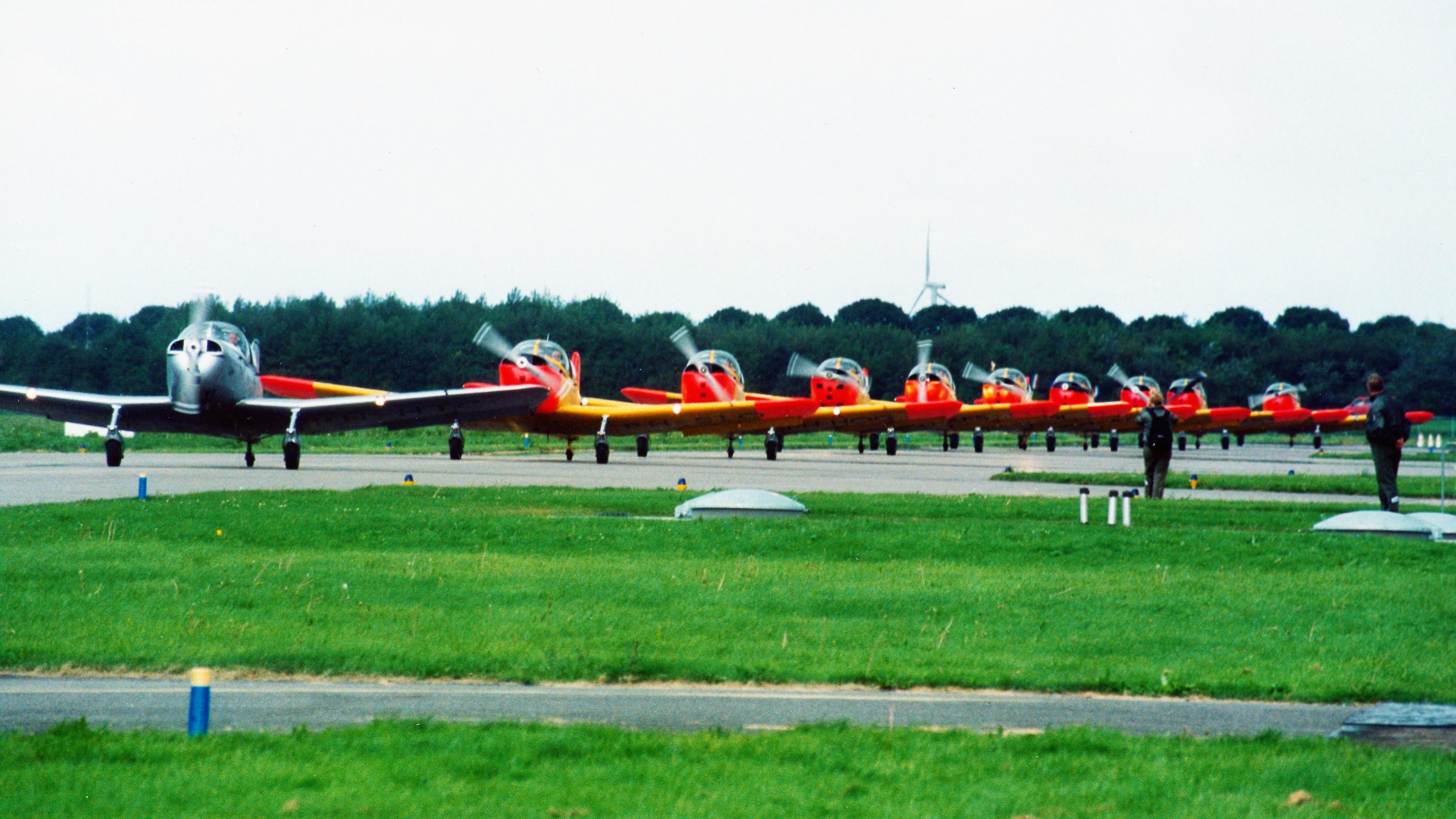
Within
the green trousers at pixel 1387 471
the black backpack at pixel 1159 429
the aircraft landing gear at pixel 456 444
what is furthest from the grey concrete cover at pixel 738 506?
the aircraft landing gear at pixel 456 444

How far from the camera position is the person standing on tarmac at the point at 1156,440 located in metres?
22.9

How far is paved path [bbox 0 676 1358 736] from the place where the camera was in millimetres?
7660

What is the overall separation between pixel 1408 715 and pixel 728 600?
18.2 ft

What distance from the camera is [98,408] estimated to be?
1262 inches

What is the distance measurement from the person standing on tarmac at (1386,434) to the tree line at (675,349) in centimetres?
5449

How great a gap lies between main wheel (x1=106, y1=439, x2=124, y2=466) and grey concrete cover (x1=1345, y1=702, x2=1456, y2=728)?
92.1 feet

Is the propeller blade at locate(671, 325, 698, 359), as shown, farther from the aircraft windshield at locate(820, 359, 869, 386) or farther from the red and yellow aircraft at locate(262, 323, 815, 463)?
the red and yellow aircraft at locate(262, 323, 815, 463)

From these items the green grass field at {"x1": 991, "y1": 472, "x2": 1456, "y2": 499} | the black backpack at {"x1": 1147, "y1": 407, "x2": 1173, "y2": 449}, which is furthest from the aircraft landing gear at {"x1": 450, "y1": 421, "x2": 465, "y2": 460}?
the black backpack at {"x1": 1147, "y1": 407, "x2": 1173, "y2": 449}

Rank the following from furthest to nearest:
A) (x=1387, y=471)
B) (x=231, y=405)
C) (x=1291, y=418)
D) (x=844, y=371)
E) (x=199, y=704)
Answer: (x=1291, y=418)
(x=844, y=371)
(x=231, y=405)
(x=1387, y=471)
(x=199, y=704)

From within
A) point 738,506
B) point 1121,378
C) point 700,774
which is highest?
point 1121,378

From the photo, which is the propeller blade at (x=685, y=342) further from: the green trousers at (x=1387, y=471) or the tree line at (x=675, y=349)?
the green trousers at (x=1387, y=471)

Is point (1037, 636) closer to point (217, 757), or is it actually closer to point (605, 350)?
point (217, 757)

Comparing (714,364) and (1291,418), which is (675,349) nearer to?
(1291,418)

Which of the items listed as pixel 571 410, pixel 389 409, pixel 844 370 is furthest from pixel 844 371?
pixel 389 409
